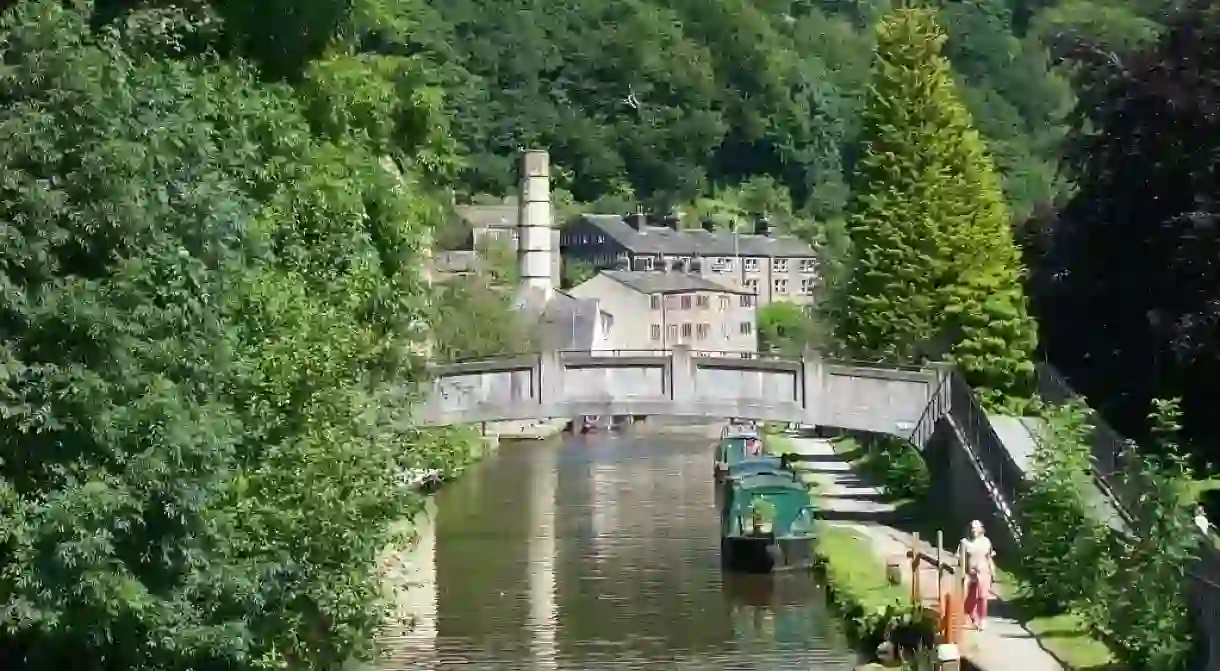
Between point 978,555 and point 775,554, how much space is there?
1224cm

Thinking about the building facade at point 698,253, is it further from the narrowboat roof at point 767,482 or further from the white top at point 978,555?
the white top at point 978,555

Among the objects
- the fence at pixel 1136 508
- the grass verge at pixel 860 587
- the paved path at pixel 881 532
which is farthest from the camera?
the grass verge at pixel 860 587

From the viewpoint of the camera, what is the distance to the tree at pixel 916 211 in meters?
44.0

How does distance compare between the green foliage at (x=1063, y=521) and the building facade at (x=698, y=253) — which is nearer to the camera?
the green foliage at (x=1063, y=521)

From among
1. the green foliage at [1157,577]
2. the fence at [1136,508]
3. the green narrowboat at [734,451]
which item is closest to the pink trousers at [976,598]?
the fence at [1136,508]

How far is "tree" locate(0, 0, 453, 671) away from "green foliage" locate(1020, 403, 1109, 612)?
8.95 metres

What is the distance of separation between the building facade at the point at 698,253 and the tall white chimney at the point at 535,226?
22734 millimetres

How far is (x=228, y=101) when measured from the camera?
19.9 metres

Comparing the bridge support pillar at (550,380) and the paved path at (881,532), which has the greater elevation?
the bridge support pillar at (550,380)

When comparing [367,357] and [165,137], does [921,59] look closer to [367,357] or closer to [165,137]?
[367,357]

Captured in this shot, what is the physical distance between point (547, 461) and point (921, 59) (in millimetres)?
24393

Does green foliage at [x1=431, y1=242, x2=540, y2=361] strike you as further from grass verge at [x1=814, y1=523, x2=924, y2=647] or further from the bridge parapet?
grass verge at [x1=814, y1=523, x2=924, y2=647]

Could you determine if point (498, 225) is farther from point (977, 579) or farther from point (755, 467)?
point (977, 579)

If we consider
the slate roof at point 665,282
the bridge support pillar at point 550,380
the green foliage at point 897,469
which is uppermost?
the slate roof at point 665,282
